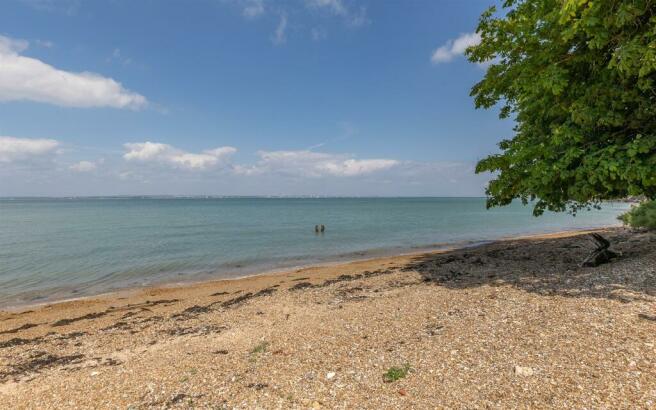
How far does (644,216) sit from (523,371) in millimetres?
29062

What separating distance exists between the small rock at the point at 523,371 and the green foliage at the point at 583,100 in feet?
21.2

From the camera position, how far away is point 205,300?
51.8ft

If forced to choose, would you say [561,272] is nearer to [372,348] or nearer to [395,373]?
[372,348]

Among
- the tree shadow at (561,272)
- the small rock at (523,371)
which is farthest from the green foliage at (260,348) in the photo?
the tree shadow at (561,272)

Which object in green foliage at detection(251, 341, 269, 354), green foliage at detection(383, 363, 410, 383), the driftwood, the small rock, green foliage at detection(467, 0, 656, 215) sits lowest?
green foliage at detection(251, 341, 269, 354)

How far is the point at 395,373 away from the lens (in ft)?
21.3

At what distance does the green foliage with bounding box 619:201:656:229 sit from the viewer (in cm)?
2380

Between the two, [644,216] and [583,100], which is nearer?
[583,100]

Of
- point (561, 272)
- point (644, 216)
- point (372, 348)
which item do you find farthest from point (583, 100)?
point (644, 216)

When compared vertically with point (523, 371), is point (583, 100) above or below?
above

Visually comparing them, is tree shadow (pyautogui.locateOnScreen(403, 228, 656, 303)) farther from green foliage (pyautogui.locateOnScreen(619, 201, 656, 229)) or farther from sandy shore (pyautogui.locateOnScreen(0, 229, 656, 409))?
green foliage (pyautogui.locateOnScreen(619, 201, 656, 229))

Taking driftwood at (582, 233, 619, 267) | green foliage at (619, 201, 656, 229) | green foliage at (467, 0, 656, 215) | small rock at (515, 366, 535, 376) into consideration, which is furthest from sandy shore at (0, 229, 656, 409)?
green foliage at (619, 201, 656, 229)

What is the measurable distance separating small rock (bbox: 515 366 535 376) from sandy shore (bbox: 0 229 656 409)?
0.06 ft

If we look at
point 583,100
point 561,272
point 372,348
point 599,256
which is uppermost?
point 583,100
